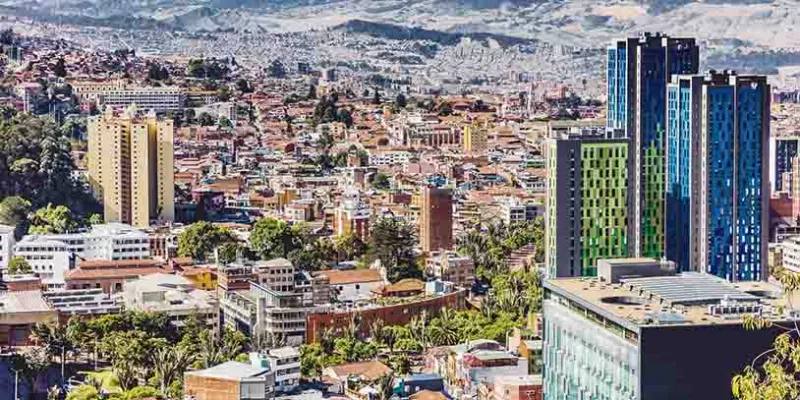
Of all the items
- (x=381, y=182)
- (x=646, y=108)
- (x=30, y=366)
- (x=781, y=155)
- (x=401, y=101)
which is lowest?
(x=30, y=366)

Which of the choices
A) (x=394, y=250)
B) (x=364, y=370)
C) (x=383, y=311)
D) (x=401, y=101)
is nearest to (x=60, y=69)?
(x=401, y=101)

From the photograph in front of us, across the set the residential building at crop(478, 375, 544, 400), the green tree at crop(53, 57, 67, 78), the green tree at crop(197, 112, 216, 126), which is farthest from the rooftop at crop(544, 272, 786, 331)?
the green tree at crop(53, 57, 67, 78)

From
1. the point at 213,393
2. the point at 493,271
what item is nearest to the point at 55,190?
the point at 493,271

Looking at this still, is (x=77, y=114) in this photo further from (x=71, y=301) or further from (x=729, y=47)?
(x=729, y=47)

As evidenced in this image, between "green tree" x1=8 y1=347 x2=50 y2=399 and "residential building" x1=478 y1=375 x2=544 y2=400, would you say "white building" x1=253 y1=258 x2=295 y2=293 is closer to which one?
"green tree" x1=8 y1=347 x2=50 y2=399

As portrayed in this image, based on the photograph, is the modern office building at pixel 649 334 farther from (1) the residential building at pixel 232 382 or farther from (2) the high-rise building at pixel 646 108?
(2) the high-rise building at pixel 646 108

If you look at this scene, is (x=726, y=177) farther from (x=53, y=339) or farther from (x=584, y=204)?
(x=53, y=339)

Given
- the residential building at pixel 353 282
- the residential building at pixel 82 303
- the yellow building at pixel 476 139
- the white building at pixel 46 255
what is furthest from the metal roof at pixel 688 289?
the yellow building at pixel 476 139
